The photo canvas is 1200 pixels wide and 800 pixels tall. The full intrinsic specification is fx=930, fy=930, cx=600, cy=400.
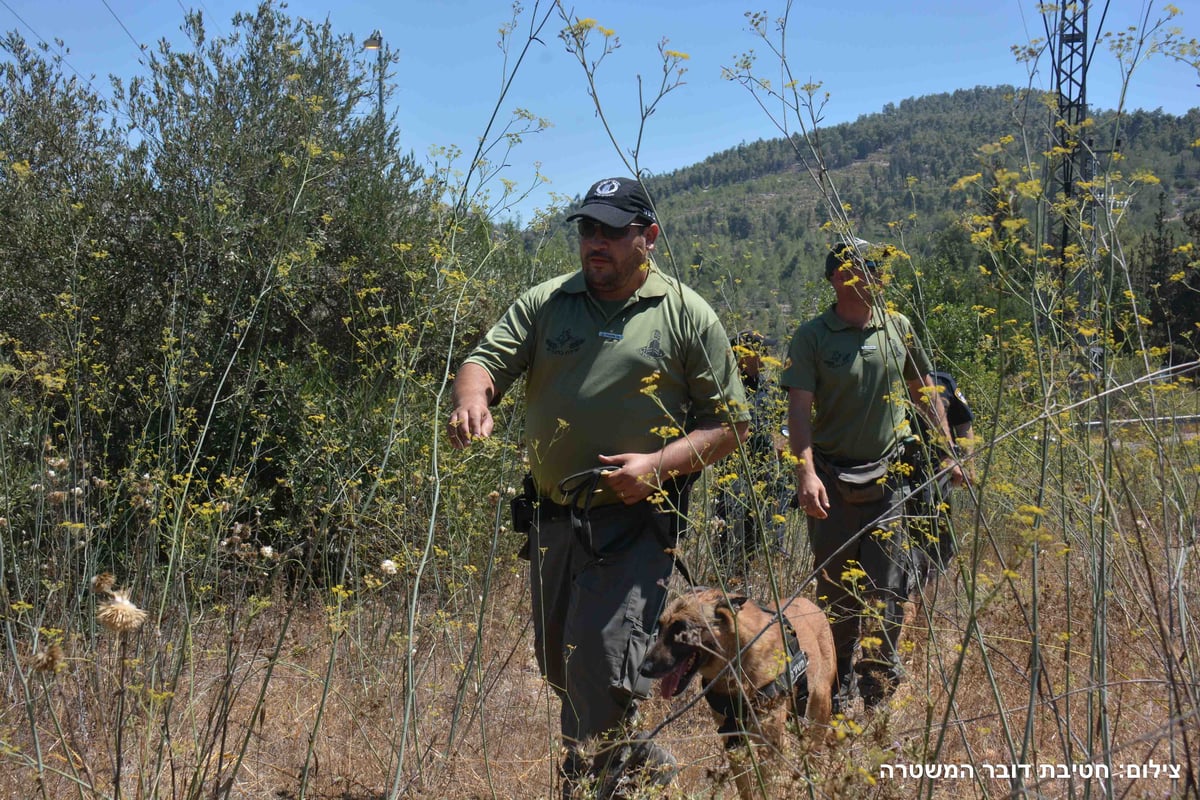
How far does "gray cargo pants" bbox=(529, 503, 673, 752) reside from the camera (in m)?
2.86

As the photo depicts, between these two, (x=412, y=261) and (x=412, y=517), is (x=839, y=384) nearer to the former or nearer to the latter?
(x=412, y=517)

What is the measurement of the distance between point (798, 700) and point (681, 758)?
0.49 meters

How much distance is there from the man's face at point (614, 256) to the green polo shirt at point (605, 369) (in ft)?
0.13

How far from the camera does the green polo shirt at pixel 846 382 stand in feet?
13.1

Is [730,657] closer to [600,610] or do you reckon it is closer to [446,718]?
[600,610]

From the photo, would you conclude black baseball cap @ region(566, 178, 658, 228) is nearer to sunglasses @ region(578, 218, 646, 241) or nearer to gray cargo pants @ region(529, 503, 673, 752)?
sunglasses @ region(578, 218, 646, 241)

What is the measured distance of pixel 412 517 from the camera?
12.5 ft

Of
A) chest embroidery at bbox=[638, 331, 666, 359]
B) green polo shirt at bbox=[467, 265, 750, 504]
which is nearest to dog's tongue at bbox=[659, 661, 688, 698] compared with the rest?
green polo shirt at bbox=[467, 265, 750, 504]

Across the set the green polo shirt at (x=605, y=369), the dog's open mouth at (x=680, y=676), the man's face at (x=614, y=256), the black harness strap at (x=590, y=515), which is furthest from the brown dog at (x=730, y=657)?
the man's face at (x=614, y=256)

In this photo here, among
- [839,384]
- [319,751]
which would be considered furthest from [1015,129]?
[319,751]

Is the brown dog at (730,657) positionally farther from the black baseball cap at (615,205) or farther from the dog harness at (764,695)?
the black baseball cap at (615,205)

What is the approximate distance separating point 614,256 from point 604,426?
566 millimetres

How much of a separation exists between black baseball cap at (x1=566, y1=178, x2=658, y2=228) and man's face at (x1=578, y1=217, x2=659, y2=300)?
43 millimetres

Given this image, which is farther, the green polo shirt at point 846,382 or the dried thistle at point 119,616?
the green polo shirt at point 846,382
